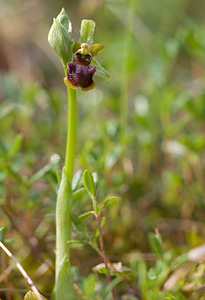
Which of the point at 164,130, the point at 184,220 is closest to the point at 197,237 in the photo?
the point at 184,220

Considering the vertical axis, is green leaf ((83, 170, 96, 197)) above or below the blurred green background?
above

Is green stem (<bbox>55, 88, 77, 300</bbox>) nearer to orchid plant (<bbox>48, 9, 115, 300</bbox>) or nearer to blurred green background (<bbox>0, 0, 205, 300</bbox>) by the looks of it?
orchid plant (<bbox>48, 9, 115, 300</bbox>)

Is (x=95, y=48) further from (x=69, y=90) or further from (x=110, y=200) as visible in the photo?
(x=110, y=200)

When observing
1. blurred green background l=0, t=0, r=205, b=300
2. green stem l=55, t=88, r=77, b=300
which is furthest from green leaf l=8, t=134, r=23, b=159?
green stem l=55, t=88, r=77, b=300

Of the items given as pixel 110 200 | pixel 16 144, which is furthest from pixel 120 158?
pixel 110 200

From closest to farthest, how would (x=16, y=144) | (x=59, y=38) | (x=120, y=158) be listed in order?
(x=59, y=38)
(x=16, y=144)
(x=120, y=158)

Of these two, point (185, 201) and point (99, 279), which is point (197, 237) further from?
point (99, 279)

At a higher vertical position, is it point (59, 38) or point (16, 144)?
point (59, 38)
